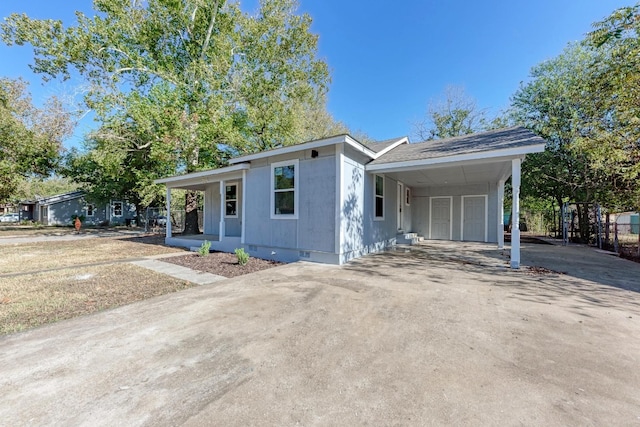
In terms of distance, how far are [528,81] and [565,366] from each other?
18.0 m

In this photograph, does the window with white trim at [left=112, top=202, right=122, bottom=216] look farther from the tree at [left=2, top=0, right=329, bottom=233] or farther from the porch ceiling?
the porch ceiling

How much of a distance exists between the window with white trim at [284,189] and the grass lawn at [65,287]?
327cm

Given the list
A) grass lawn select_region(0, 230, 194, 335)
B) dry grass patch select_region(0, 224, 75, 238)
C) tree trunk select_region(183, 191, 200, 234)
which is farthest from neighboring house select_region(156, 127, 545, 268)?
dry grass patch select_region(0, 224, 75, 238)

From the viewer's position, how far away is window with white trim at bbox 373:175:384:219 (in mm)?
8466

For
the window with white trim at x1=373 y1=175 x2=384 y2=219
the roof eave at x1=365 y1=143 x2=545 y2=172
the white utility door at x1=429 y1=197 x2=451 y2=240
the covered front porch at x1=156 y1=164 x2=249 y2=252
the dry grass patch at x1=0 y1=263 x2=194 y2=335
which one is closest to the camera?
the dry grass patch at x1=0 y1=263 x2=194 y2=335

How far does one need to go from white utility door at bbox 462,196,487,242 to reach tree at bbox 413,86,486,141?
409 inches

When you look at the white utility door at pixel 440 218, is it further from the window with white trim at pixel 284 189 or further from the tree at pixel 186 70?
the tree at pixel 186 70

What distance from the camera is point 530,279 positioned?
530cm

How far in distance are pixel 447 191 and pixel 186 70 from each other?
15822 millimetres

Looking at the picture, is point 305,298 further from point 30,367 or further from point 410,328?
point 30,367

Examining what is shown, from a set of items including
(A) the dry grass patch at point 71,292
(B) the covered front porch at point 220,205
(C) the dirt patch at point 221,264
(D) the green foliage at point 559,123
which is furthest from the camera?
(D) the green foliage at point 559,123

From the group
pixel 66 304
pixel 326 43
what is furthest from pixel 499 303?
pixel 326 43

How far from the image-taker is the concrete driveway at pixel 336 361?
176 cm

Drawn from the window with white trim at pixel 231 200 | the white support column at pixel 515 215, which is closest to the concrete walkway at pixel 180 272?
the window with white trim at pixel 231 200
